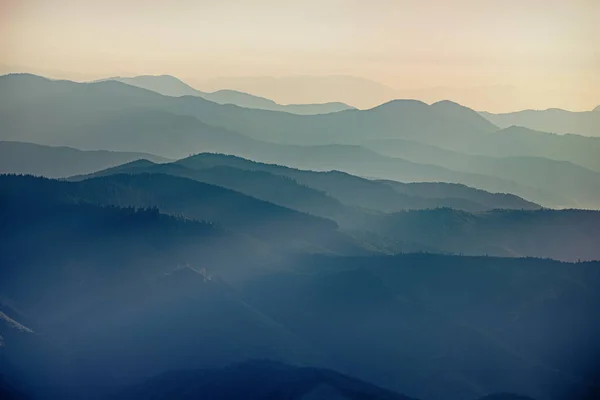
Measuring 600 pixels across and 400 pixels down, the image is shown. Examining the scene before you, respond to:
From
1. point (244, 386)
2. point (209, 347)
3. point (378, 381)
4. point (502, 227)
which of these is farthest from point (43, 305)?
point (502, 227)

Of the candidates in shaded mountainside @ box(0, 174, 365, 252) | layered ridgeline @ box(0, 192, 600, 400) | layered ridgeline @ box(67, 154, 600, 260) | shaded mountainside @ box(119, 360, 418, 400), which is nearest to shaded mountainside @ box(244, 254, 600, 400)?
layered ridgeline @ box(0, 192, 600, 400)

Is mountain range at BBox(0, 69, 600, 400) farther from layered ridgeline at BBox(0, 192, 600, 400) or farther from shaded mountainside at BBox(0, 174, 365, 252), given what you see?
shaded mountainside at BBox(0, 174, 365, 252)

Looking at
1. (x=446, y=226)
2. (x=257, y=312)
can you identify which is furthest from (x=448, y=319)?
(x=446, y=226)

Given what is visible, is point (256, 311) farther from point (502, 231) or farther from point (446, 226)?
point (502, 231)

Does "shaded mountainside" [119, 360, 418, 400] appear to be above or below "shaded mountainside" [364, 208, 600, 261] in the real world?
below

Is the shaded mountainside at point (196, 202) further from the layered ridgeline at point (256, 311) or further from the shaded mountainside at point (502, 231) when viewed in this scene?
the shaded mountainside at point (502, 231)

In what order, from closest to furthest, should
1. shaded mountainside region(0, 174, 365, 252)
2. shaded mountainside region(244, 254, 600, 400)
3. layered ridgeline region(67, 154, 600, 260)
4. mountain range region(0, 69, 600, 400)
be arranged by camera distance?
1. mountain range region(0, 69, 600, 400)
2. shaded mountainside region(244, 254, 600, 400)
3. shaded mountainside region(0, 174, 365, 252)
4. layered ridgeline region(67, 154, 600, 260)

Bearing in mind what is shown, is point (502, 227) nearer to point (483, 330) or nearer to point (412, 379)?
point (483, 330)

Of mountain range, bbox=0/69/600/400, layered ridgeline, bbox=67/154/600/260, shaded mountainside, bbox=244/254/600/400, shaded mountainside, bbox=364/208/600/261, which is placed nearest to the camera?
mountain range, bbox=0/69/600/400
